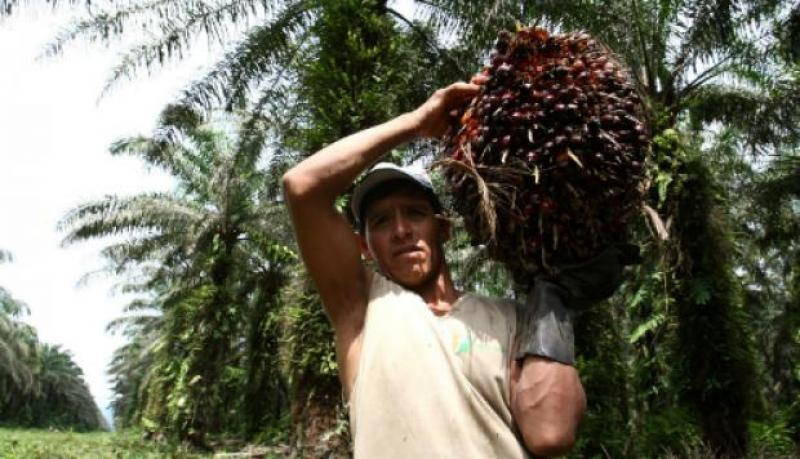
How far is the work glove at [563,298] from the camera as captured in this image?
1771 mm

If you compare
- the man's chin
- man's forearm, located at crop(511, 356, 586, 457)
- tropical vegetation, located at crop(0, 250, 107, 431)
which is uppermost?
tropical vegetation, located at crop(0, 250, 107, 431)

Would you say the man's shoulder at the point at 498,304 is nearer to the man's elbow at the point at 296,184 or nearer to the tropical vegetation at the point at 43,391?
the man's elbow at the point at 296,184

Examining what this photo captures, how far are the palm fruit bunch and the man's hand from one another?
11 cm

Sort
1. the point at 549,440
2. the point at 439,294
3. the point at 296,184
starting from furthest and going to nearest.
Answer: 1. the point at 439,294
2. the point at 296,184
3. the point at 549,440

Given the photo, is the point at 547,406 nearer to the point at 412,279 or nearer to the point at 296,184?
the point at 412,279

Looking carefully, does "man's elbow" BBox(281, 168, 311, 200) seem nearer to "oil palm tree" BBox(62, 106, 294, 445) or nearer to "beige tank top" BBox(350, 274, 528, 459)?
"beige tank top" BBox(350, 274, 528, 459)

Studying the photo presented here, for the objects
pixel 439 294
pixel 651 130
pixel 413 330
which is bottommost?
pixel 413 330

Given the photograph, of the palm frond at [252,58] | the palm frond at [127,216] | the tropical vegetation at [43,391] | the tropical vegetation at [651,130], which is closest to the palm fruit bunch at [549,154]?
the tropical vegetation at [651,130]

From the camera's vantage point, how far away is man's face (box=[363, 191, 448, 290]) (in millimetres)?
2082

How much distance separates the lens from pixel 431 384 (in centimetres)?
178

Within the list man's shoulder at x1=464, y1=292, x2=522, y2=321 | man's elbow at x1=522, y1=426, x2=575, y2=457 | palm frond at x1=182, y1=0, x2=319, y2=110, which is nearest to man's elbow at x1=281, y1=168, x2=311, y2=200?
man's shoulder at x1=464, y1=292, x2=522, y2=321

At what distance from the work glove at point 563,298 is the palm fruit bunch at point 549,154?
0.03 m

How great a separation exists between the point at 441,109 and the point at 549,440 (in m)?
0.93

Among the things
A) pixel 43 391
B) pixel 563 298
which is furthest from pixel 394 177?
pixel 43 391
